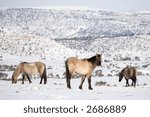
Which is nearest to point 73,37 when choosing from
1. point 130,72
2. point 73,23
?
point 73,23

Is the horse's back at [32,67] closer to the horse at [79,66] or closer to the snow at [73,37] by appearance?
the horse at [79,66]

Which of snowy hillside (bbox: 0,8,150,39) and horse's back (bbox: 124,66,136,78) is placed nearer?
horse's back (bbox: 124,66,136,78)

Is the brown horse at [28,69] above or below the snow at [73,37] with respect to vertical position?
below

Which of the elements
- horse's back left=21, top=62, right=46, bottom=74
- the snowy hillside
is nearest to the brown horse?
horse's back left=21, top=62, right=46, bottom=74

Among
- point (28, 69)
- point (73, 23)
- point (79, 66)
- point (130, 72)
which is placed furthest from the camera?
point (73, 23)

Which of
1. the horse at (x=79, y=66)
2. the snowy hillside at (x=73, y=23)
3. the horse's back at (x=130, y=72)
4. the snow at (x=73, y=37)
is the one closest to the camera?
the horse at (x=79, y=66)

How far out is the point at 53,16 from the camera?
224ft

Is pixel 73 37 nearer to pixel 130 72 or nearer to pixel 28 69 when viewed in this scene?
pixel 130 72

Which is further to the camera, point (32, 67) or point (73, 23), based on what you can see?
point (73, 23)

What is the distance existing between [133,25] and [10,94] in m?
57.2

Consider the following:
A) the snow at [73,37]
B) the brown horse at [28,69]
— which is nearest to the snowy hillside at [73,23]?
the snow at [73,37]

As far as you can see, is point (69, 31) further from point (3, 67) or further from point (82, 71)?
point (82, 71)

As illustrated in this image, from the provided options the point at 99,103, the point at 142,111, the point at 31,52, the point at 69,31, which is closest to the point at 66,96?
the point at 99,103

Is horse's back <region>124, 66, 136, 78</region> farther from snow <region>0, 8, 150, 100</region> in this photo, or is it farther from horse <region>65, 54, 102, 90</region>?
snow <region>0, 8, 150, 100</region>
